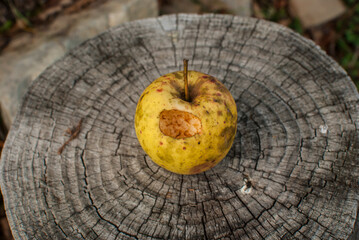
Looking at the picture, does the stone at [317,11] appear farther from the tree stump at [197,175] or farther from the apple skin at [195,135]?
the apple skin at [195,135]

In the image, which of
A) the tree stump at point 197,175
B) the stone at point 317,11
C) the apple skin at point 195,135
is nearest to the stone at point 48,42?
the tree stump at point 197,175

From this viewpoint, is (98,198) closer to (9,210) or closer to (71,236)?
(71,236)

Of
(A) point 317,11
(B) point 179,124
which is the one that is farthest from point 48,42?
(A) point 317,11

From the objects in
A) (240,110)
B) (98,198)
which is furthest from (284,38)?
(98,198)

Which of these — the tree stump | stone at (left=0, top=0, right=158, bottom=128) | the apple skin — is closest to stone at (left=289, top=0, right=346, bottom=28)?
stone at (left=0, top=0, right=158, bottom=128)

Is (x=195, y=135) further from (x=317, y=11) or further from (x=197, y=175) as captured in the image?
(x=317, y=11)

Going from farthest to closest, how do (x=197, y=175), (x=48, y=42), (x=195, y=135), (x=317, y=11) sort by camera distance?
1. (x=317, y=11)
2. (x=48, y=42)
3. (x=197, y=175)
4. (x=195, y=135)
